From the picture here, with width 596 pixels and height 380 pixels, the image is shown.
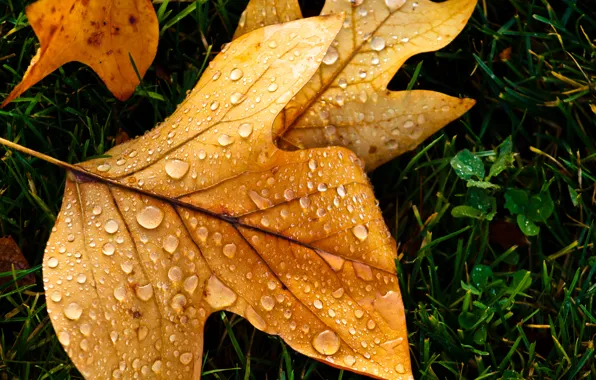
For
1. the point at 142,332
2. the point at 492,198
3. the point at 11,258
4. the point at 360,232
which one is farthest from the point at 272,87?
the point at 11,258

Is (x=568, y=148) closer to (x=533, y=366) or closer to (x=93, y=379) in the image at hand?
(x=533, y=366)

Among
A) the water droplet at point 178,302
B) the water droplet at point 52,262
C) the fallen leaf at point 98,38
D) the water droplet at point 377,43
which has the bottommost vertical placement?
the water droplet at point 178,302

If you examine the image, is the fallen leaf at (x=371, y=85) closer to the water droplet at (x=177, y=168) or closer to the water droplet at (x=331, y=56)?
the water droplet at (x=331, y=56)

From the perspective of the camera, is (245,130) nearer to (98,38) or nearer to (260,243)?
(260,243)

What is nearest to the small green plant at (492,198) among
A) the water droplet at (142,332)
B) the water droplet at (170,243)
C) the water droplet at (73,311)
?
the water droplet at (170,243)

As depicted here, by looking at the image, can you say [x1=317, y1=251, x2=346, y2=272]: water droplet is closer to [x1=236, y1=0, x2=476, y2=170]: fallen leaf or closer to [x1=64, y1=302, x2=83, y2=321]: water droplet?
[x1=236, y1=0, x2=476, y2=170]: fallen leaf

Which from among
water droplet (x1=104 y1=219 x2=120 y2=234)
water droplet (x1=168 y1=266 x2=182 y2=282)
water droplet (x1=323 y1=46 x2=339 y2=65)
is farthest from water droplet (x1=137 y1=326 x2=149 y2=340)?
water droplet (x1=323 y1=46 x2=339 y2=65)

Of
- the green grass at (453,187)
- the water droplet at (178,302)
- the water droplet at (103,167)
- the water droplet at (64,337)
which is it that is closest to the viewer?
the water droplet at (64,337)
